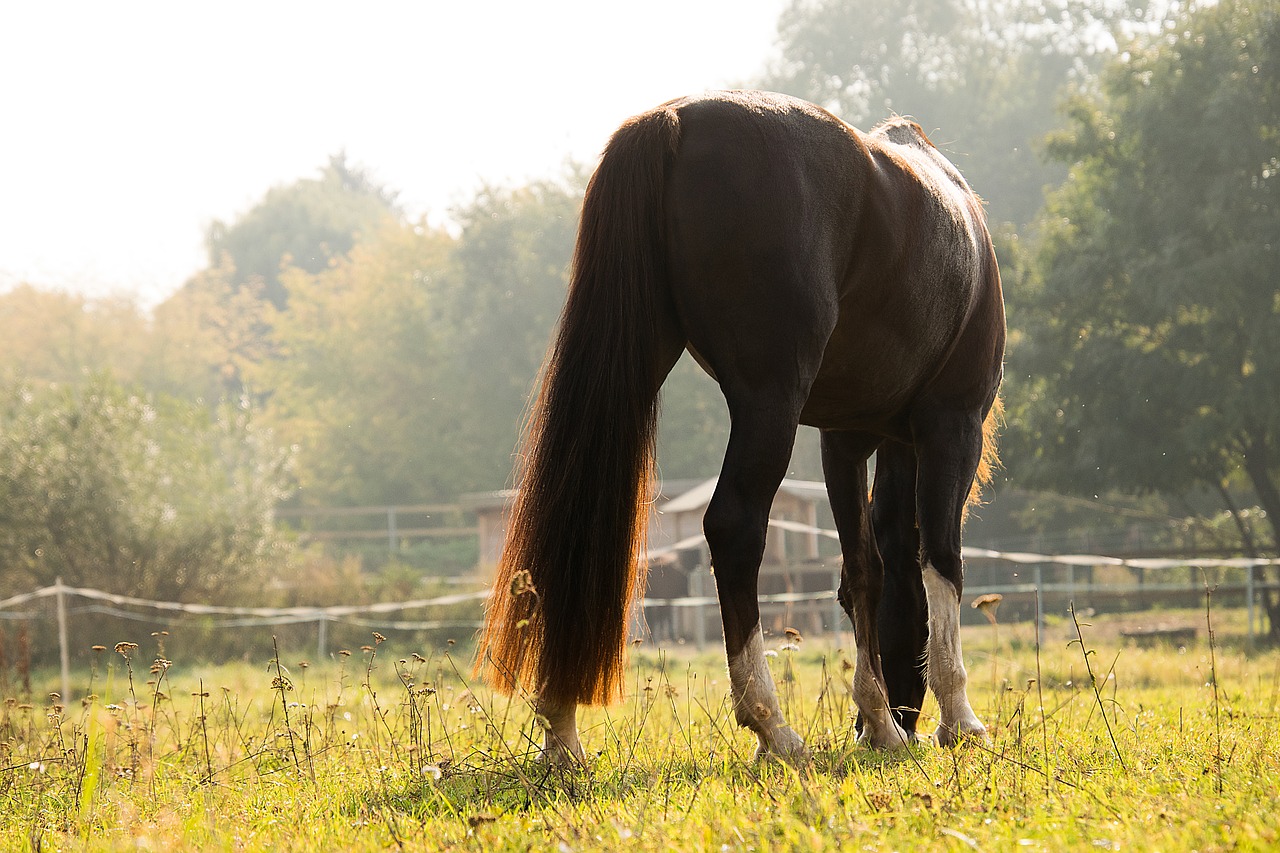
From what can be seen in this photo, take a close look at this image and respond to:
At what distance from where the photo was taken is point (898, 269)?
3.84 m

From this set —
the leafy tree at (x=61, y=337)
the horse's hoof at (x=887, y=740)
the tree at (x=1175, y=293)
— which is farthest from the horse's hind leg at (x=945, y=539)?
the leafy tree at (x=61, y=337)

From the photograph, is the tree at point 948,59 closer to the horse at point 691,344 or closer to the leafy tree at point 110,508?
the leafy tree at point 110,508

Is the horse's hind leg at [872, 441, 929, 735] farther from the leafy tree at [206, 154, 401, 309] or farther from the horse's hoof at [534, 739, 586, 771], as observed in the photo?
the leafy tree at [206, 154, 401, 309]

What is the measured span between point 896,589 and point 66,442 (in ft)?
69.5

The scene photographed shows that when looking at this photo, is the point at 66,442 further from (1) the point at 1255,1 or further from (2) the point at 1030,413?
→ (1) the point at 1255,1

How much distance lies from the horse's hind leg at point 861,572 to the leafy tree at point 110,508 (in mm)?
19290

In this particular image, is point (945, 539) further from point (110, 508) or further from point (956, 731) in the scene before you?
point (110, 508)

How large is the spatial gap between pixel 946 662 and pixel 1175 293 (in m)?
17.1

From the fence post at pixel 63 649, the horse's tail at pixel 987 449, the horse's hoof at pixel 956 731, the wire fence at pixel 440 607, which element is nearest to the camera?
the horse's hoof at pixel 956 731

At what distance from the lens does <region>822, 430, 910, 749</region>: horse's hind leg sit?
4.19 meters

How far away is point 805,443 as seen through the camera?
3850 centimetres

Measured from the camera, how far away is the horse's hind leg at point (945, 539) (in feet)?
14.0

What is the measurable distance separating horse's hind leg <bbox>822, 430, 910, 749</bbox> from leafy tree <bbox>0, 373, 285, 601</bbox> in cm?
1929

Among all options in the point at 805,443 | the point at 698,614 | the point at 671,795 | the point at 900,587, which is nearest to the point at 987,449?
the point at 900,587
